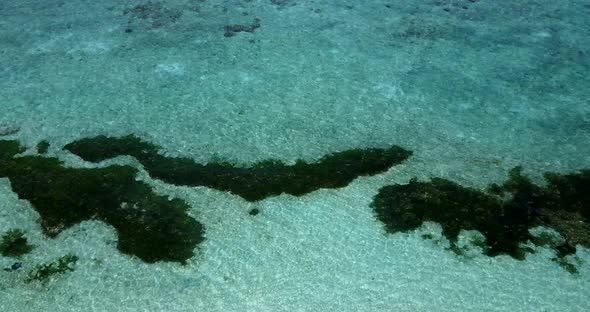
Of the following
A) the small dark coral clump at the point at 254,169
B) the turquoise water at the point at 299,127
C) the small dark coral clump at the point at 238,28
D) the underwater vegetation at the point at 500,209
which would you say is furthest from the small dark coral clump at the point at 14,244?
the small dark coral clump at the point at 238,28

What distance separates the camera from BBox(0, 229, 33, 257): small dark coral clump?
12164 millimetres

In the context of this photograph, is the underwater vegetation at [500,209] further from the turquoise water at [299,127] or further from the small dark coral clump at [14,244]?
the small dark coral clump at [14,244]

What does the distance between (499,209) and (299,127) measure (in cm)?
615

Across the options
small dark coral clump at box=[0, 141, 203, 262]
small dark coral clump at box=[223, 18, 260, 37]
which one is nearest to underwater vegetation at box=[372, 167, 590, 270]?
small dark coral clump at box=[0, 141, 203, 262]

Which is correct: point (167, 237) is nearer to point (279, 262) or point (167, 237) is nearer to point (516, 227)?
point (279, 262)

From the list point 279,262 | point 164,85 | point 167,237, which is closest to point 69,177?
point 167,237

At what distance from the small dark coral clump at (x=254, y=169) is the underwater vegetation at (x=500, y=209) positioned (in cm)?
119

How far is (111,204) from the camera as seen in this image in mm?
13281

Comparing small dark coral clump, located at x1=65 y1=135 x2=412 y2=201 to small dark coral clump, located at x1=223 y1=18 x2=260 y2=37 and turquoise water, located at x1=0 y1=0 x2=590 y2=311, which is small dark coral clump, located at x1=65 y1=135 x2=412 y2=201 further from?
small dark coral clump, located at x1=223 y1=18 x2=260 y2=37

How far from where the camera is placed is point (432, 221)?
1287 cm

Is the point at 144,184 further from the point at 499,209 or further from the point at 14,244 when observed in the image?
the point at 499,209

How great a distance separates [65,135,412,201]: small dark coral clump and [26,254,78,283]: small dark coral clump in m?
3.17

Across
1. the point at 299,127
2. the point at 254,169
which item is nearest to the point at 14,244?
the point at 254,169

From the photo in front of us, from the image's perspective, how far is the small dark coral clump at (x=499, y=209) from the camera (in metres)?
12.6
